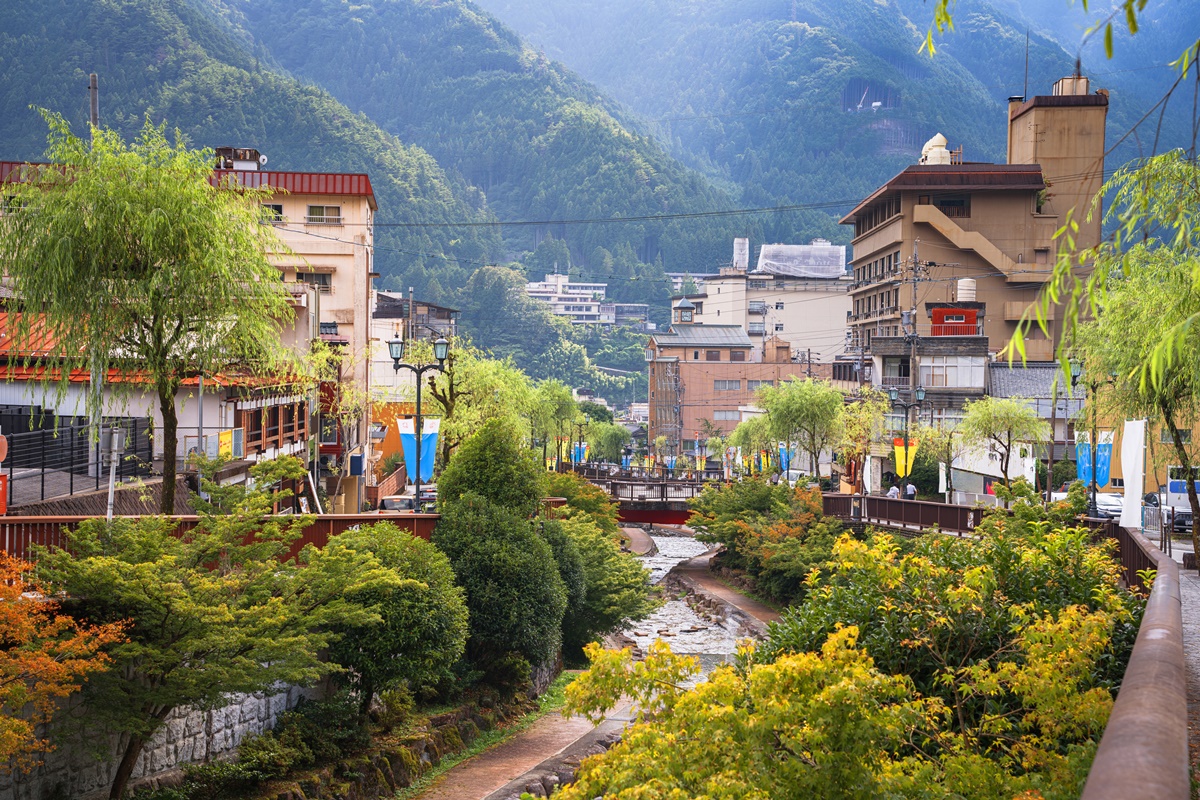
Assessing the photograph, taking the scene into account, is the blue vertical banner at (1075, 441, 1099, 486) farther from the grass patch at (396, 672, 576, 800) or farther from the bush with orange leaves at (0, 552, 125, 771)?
the bush with orange leaves at (0, 552, 125, 771)

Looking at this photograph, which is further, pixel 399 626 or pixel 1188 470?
pixel 399 626

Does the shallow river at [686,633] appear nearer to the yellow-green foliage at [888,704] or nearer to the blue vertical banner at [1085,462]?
the blue vertical banner at [1085,462]

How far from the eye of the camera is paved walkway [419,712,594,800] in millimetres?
18812

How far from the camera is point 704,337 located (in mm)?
123562

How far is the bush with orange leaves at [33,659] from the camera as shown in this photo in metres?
11.3

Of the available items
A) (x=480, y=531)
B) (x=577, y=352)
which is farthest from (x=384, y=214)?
(x=480, y=531)

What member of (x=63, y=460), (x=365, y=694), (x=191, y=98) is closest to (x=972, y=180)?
(x=63, y=460)

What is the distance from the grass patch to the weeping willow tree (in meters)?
6.49

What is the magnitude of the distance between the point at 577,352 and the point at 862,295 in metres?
80.2

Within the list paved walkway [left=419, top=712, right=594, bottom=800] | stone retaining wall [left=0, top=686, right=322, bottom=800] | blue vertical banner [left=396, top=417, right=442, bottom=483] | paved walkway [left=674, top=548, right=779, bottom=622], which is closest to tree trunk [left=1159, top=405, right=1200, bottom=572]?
paved walkway [left=419, top=712, right=594, bottom=800]

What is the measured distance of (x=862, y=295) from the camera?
90500 mm

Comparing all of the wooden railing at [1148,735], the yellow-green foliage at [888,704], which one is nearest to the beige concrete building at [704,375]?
the yellow-green foliage at [888,704]

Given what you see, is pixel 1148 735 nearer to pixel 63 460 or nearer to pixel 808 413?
pixel 63 460

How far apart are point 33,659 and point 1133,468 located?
67.1 ft
